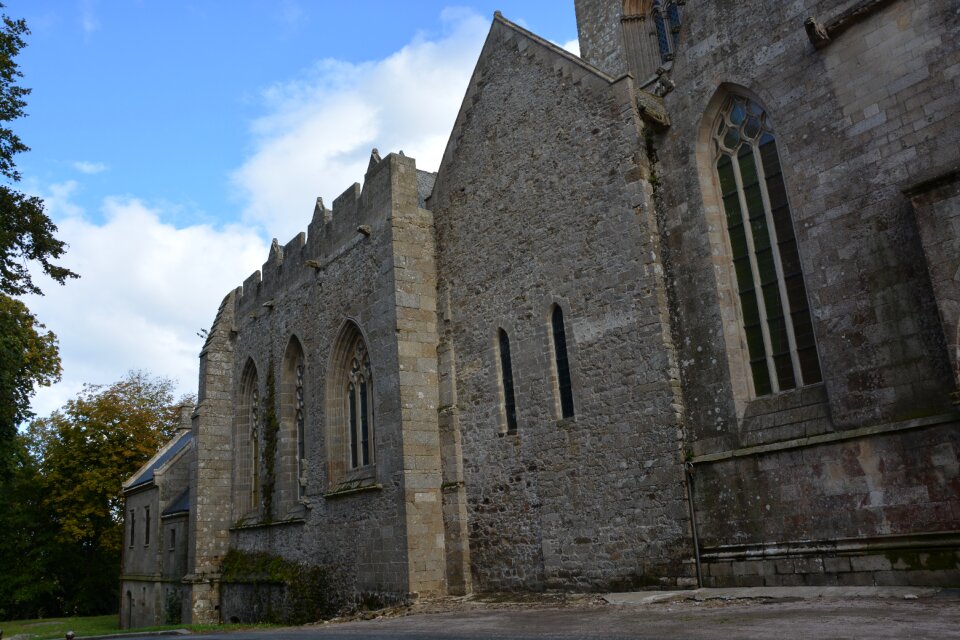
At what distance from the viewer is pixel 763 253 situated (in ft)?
35.2

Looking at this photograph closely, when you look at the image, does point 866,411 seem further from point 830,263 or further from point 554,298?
point 554,298

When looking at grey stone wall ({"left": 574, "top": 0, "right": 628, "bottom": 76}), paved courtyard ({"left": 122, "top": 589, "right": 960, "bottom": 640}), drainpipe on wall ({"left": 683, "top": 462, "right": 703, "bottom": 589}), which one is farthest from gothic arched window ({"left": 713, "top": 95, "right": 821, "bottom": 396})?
grey stone wall ({"left": 574, "top": 0, "right": 628, "bottom": 76})

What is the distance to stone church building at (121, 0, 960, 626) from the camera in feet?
29.4

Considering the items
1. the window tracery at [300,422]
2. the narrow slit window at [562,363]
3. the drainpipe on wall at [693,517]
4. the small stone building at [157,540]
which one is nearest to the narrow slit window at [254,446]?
the small stone building at [157,540]

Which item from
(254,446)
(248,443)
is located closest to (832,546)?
(254,446)

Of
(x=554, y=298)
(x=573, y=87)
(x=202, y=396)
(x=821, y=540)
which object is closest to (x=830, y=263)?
(x=821, y=540)

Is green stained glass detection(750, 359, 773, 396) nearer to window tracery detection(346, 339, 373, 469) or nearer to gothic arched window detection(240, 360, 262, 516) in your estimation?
window tracery detection(346, 339, 373, 469)

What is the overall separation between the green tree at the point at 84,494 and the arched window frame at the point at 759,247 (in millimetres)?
31548

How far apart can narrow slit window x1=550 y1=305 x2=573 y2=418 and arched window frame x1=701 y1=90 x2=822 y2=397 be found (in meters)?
3.02

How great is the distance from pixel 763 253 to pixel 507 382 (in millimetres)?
5064

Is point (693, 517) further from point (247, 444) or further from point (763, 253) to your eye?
point (247, 444)

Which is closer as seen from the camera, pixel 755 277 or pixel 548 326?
pixel 755 277

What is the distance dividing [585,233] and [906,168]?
4.86 meters

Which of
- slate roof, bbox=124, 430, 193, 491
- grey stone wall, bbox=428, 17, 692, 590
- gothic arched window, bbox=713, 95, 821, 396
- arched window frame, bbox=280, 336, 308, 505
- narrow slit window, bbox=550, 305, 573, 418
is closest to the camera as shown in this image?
gothic arched window, bbox=713, 95, 821, 396
